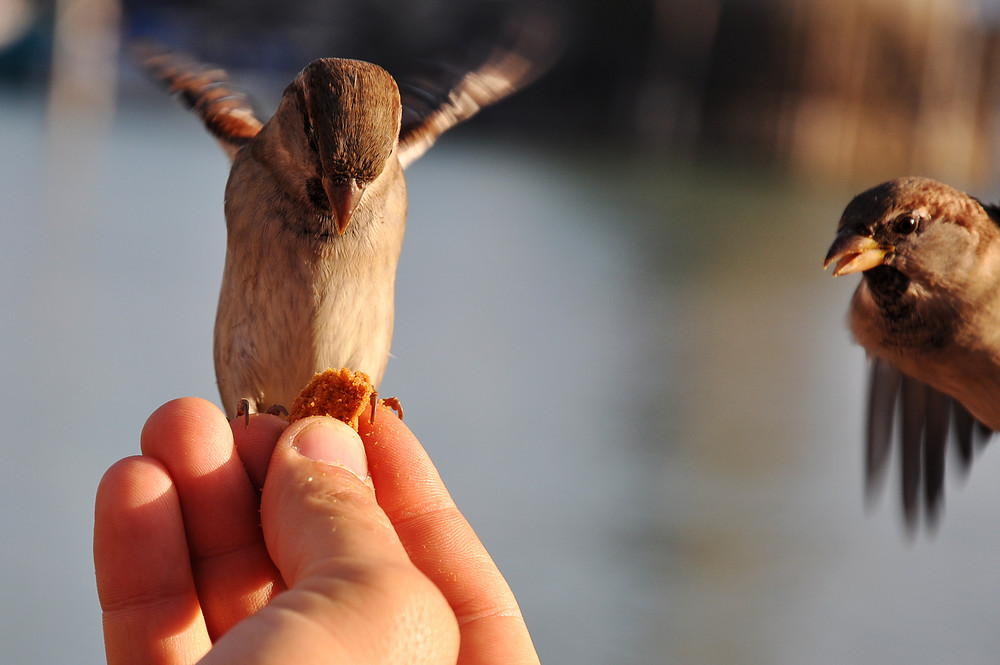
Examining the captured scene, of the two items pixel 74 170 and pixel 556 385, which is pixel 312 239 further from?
pixel 74 170

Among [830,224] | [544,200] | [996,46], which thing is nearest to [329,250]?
[830,224]

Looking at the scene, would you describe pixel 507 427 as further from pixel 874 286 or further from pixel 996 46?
pixel 996 46

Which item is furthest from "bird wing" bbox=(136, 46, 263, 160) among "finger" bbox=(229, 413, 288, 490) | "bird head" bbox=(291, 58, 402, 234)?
"finger" bbox=(229, 413, 288, 490)

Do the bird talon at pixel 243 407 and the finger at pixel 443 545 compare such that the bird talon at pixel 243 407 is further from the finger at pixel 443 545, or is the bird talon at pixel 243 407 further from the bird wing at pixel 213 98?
the bird wing at pixel 213 98

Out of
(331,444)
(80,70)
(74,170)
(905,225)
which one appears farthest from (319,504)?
(80,70)

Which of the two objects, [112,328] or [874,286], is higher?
[874,286]

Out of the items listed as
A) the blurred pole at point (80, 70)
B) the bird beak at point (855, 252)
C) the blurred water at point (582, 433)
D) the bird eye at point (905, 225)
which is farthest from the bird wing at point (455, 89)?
the blurred pole at point (80, 70)
